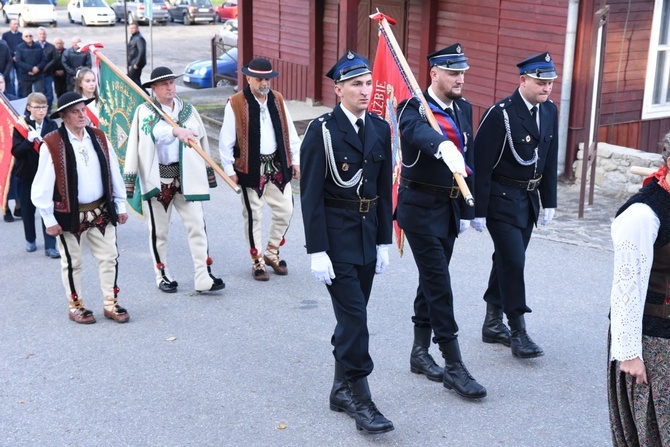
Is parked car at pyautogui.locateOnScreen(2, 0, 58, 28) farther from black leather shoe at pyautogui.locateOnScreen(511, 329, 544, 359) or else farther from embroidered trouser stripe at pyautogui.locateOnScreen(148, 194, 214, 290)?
black leather shoe at pyautogui.locateOnScreen(511, 329, 544, 359)

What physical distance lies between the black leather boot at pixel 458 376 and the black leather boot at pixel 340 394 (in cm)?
69

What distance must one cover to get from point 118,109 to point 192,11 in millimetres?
32562

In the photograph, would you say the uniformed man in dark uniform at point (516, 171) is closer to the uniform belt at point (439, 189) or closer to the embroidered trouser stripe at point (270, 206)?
the uniform belt at point (439, 189)

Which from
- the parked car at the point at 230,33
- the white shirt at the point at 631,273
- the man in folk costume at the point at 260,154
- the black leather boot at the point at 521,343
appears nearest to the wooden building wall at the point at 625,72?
the man in folk costume at the point at 260,154

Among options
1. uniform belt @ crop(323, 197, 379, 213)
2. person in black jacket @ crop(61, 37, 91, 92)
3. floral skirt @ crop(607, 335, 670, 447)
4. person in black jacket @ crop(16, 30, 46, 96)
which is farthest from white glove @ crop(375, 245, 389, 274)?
person in black jacket @ crop(16, 30, 46, 96)

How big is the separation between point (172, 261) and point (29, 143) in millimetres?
1821

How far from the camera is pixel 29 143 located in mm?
9125

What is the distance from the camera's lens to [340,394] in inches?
226

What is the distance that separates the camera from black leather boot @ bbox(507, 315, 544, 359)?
645 cm

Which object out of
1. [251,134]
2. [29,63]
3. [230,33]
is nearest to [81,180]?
[251,134]

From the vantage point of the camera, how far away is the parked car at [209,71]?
21469 millimetres

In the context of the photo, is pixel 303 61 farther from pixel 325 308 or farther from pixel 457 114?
pixel 457 114

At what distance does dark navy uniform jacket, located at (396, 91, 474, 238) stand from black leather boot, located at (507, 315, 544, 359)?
0.90m

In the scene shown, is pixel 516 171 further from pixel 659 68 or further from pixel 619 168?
pixel 659 68
